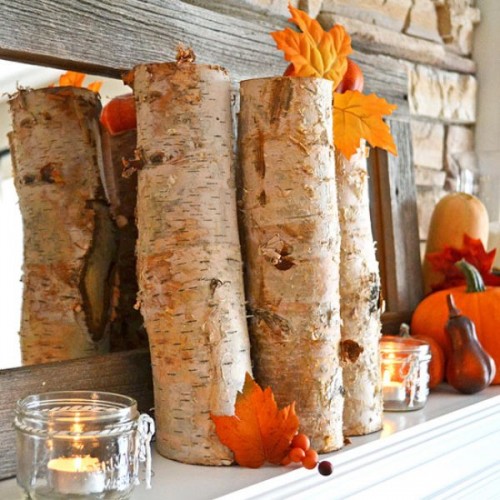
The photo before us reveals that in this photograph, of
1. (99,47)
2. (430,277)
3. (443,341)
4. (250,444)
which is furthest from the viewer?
(430,277)

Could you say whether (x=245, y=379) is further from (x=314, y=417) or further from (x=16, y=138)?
(x=16, y=138)

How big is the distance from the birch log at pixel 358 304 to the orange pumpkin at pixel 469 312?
0.98 ft

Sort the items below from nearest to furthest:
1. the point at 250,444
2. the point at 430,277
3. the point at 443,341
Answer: the point at 250,444, the point at 443,341, the point at 430,277

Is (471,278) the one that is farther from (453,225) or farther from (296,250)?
(296,250)

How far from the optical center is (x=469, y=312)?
132 cm

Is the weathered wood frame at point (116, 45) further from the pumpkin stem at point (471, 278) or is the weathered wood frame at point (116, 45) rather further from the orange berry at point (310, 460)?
the orange berry at point (310, 460)

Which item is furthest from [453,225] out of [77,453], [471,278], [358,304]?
[77,453]

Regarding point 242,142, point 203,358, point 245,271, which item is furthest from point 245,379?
point 242,142

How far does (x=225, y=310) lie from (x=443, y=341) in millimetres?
590

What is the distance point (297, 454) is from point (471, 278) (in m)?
0.64

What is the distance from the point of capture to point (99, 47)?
3.10 feet

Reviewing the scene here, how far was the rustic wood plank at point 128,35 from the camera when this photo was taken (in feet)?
2.87

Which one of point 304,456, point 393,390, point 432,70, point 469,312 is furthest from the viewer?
point 432,70

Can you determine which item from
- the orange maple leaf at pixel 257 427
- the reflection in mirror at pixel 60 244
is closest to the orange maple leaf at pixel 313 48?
the reflection in mirror at pixel 60 244
